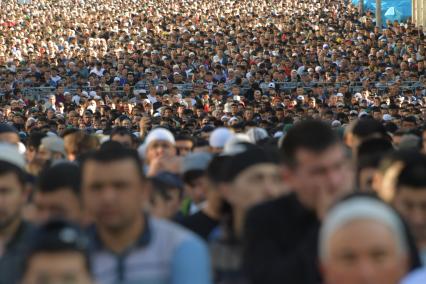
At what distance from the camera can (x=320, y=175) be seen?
5.29 m

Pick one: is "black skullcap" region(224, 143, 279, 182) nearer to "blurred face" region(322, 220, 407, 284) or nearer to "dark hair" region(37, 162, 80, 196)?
"dark hair" region(37, 162, 80, 196)

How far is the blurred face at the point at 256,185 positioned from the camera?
6055mm

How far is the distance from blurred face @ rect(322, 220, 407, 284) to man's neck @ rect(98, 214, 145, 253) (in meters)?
1.20

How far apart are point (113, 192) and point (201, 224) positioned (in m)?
1.32

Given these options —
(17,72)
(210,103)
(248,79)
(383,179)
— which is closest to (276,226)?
(383,179)

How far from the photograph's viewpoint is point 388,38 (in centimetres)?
3850

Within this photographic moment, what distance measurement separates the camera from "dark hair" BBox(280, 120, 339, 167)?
5.40 meters

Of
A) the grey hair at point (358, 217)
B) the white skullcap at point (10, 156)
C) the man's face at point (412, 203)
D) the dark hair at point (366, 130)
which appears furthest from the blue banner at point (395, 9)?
the grey hair at point (358, 217)

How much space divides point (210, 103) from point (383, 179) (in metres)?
20.0

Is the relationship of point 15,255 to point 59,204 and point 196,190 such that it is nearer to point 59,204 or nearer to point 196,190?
point 59,204

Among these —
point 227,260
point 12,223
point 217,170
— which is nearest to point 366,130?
point 217,170

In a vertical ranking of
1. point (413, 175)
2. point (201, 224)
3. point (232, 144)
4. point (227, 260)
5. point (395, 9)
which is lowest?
point (227, 260)

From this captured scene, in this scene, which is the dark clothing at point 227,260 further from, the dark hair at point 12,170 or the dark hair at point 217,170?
the dark hair at point 12,170

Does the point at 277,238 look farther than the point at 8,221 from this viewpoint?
No
